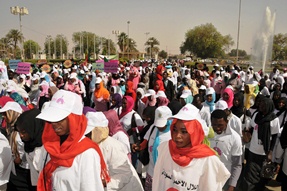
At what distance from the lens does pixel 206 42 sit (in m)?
69.6

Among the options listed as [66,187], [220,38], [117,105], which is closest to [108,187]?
[66,187]

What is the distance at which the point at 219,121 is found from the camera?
3709 millimetres

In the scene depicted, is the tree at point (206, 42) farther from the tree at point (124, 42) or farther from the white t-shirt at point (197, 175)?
the white t-shirt at point (197, 175)

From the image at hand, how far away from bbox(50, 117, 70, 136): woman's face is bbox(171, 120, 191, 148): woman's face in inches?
36.4

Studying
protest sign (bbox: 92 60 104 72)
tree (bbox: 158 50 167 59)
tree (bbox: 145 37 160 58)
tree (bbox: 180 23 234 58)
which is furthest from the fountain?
tree (bbox: 158 50 167 59)

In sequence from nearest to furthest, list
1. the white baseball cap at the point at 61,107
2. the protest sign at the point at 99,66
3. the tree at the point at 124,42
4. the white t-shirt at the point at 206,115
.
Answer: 1. the white baseball cap at the point at 61,107
2. the white t-shirt at the point at 206,115
3. the protest sign at the point at 99,66
4. the tree at the point at 124,42

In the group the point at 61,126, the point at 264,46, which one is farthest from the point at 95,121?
the point at 264,46

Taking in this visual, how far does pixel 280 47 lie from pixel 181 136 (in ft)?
244

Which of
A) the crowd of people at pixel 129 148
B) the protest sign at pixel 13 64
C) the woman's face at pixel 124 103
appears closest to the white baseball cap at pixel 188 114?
the crowd of people at pixel 129 148

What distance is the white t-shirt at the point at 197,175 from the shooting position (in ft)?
7.48

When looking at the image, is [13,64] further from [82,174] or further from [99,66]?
[82,174]

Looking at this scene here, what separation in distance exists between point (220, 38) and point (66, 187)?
241ft

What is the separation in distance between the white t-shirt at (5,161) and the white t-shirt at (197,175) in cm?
183

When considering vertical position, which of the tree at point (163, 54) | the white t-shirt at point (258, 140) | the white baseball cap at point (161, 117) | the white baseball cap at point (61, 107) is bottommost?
the white t-shirt at point (258, 140)
